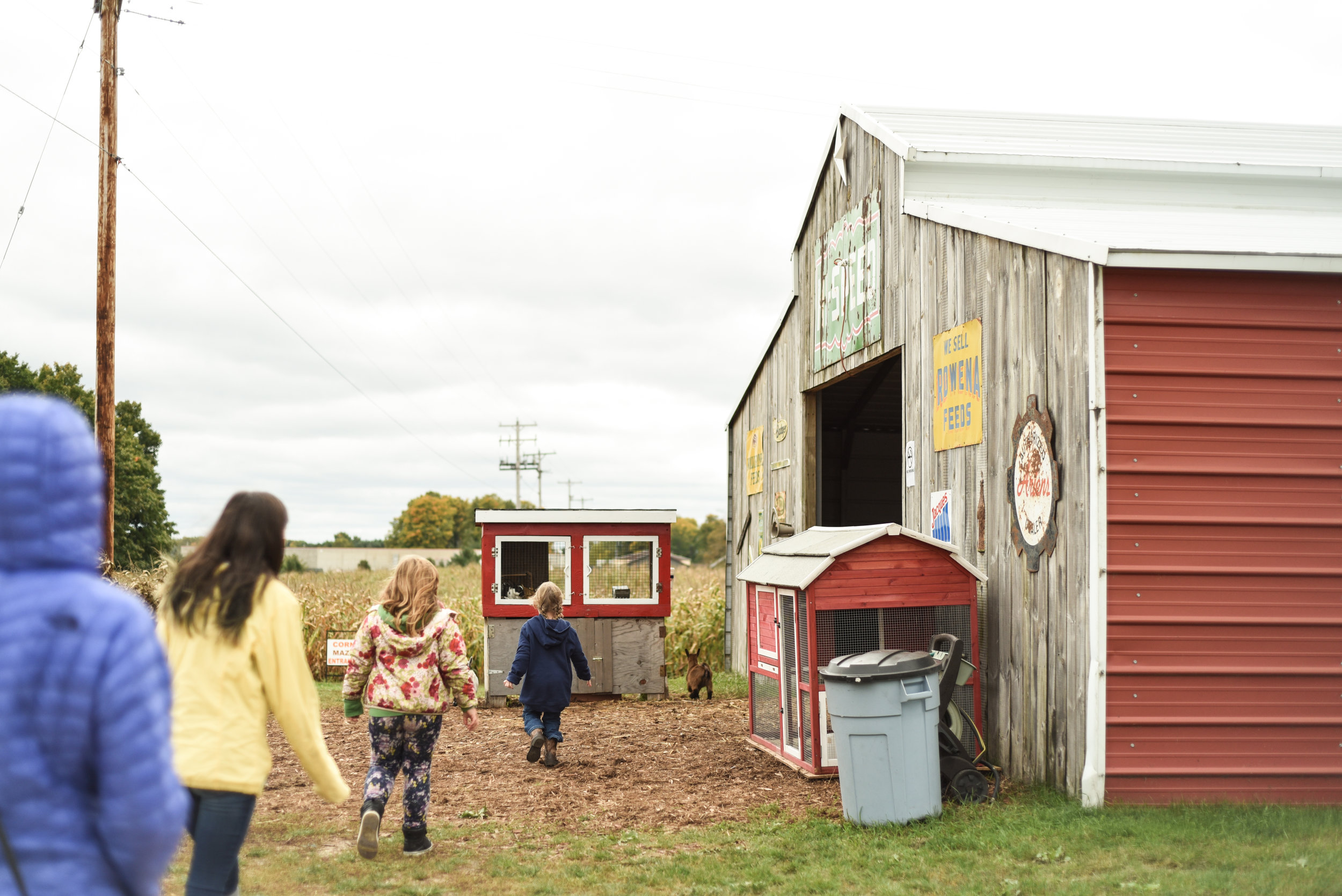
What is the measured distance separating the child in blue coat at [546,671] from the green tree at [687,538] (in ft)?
251

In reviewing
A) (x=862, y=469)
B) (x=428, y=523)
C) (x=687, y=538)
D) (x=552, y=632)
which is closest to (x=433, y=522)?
(x=428, y=523)

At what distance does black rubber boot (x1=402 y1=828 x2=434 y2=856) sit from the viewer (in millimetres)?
6773

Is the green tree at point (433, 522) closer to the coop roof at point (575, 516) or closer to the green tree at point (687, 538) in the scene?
the green tree at point (687, 538)

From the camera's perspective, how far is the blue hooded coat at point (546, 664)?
9969 millimetres

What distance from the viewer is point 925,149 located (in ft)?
36.9

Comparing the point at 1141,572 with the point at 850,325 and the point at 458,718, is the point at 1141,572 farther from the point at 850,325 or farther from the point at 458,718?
the point at 458,718

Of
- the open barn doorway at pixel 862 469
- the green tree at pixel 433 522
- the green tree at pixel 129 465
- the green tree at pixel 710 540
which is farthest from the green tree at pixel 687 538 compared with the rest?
the open barn doorway at pixel 862 469

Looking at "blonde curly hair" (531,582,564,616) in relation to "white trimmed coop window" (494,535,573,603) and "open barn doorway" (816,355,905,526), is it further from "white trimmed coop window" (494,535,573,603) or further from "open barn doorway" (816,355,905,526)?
"open barn doorway" (816,355,905,526)

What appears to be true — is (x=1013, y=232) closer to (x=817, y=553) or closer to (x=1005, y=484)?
(x=1005, y=484)

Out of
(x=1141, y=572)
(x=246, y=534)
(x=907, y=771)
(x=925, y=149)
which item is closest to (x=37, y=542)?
(x=246, y=534)

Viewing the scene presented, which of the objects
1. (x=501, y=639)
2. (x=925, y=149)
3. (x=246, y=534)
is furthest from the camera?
(x=501, y=639)

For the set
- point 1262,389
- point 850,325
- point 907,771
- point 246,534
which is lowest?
point 907,771

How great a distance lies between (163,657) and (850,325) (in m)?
11.3

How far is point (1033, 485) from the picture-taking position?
8148 mm
